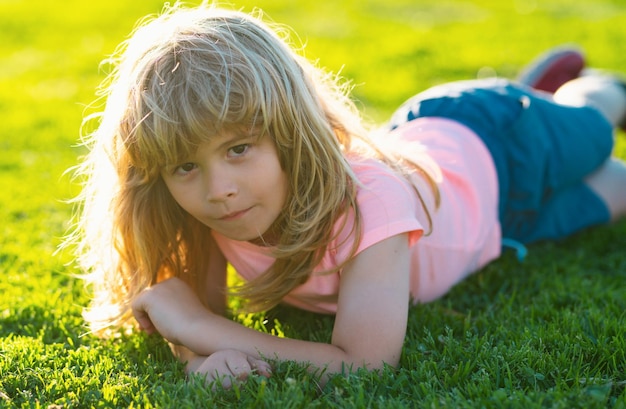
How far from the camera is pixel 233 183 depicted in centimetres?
238

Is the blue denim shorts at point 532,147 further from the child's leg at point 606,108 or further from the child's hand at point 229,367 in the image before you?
the child's hand at point 229,367

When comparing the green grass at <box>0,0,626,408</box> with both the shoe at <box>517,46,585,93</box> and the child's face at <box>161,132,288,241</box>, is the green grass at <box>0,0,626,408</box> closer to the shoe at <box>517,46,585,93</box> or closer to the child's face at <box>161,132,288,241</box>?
the child's face at <box>161,132,288,241</box>

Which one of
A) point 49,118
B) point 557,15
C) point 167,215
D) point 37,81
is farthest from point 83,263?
point 557,15

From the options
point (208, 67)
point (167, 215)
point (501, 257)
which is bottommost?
point (501, 257)

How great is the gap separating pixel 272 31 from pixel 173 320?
3.40ft

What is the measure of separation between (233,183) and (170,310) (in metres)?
0.57

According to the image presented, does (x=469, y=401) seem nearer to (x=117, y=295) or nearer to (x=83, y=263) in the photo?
(x=117, y=295)

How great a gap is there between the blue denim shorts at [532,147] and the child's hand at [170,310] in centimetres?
161

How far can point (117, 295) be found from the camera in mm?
2959

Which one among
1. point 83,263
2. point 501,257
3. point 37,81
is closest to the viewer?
point 83,263

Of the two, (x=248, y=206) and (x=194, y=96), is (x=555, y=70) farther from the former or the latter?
(x=194, y=96)

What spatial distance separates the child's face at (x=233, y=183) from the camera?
2.37 m

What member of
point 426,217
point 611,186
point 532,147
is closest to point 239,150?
point 426,217

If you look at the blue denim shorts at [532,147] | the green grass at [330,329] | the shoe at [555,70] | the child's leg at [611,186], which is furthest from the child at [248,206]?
the shoe at [555,70]
